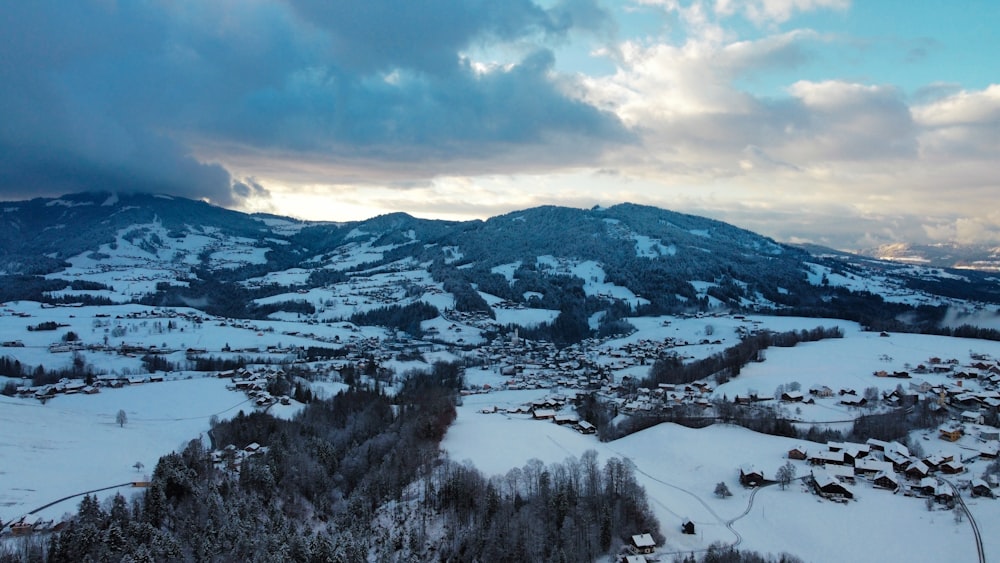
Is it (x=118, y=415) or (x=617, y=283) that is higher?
(x=617, y=283)

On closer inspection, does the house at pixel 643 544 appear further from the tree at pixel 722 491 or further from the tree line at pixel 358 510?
the tree at pixel 722 491

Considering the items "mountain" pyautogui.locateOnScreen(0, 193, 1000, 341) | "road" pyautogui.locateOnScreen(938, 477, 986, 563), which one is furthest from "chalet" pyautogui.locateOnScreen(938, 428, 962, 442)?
"mountain" pyautogui.locateOnScreen(0, 193, 1000, 341)

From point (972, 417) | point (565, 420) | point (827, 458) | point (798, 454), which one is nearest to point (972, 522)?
point (827, 458)

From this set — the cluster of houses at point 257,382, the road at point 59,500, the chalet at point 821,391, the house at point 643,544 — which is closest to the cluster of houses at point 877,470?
the house at point 643,544

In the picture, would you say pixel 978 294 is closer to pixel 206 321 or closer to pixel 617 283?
pixel 617 283

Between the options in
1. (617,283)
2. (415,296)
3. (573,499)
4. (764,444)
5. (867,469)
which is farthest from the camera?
(617,283)

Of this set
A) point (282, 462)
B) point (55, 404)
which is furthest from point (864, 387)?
point (55, 404)

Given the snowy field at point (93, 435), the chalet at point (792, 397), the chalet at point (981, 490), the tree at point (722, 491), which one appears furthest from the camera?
the chalet at point (792, 397)
